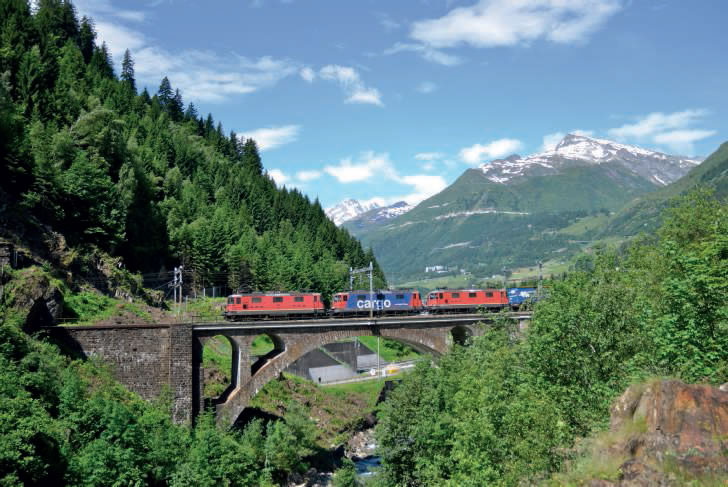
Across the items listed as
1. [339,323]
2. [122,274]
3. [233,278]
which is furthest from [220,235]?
[339,323]

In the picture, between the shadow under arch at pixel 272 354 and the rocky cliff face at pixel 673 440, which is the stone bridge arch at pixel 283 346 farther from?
the rocky cliff face at pixel 673 440

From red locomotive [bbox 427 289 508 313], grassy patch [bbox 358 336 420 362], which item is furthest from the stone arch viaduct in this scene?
grassy patch [bbox 358 336 420 362]

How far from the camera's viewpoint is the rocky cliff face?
14.1 metres

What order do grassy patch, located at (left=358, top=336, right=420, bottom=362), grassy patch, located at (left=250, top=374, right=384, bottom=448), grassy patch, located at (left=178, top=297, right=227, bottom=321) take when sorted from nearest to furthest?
grassy patch, located at (left=250, top=374, right=384, bottom=448) < grassy patch, located at (left=178, top=297, right=227, bottom=321) < grassy patch, located at (left=358, top=336, right=420, bottom=362)

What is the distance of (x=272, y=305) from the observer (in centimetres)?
5616

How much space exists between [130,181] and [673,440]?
6408cm

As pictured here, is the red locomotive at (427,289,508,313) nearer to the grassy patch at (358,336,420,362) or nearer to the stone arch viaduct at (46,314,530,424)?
the stone arch viaduct at (46,314,530,424)

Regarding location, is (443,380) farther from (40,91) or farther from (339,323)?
(40,91)

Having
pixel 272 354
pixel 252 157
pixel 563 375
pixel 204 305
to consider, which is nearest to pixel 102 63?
pixel 252 157

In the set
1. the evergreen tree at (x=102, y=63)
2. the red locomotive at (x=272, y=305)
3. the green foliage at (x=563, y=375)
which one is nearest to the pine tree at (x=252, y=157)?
the evergreen tree at (x=102, y=63)

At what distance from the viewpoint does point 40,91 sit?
7438 cm

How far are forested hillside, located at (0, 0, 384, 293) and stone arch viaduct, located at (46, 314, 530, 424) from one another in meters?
13.7

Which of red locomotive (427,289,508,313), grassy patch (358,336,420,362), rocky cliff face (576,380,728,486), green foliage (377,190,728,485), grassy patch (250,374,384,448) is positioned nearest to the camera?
rocky cliff face (576,380,728,486)

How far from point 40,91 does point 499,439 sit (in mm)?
72858
